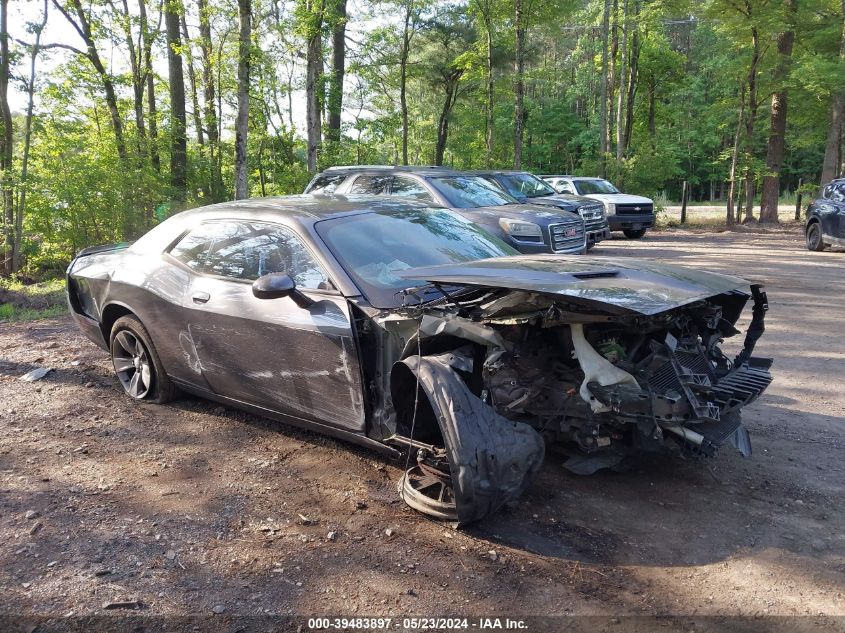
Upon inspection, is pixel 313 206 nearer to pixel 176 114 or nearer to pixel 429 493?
pixel 429 493

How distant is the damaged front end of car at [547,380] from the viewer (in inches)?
122

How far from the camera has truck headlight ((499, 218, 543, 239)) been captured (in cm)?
970

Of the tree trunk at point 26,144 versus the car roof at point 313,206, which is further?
the tree trunk at point 26,144

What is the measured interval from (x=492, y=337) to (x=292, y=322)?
1.27 m

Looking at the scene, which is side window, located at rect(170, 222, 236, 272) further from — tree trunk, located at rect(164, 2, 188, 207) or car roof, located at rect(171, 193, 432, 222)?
tree trunk, located at rect(164, 2, 188, 207)

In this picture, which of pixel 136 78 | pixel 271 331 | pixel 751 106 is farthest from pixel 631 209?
pixel 271 331

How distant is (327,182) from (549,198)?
5.13m

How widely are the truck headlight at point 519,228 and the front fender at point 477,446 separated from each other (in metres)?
6.68

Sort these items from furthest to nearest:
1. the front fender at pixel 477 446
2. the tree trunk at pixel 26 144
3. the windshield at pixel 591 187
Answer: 1. the windshield at pixel 591 187
2. the tree trunk at pixel 26 144
3. the front fender at pixel 477 446

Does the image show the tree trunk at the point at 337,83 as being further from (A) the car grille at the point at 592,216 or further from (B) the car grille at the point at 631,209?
(A) the car grille at the point at 592,216

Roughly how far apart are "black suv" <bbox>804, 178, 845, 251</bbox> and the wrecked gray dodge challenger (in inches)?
471

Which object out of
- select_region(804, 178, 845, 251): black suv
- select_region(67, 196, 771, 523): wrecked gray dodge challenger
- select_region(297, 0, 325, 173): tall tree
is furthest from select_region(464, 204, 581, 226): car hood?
select_region(804, 178, 845, 251): black suv

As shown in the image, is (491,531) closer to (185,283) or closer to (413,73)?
(185,283)

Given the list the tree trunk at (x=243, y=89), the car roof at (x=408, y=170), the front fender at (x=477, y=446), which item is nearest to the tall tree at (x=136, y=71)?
the tree trunk at (x=243, y=89)
